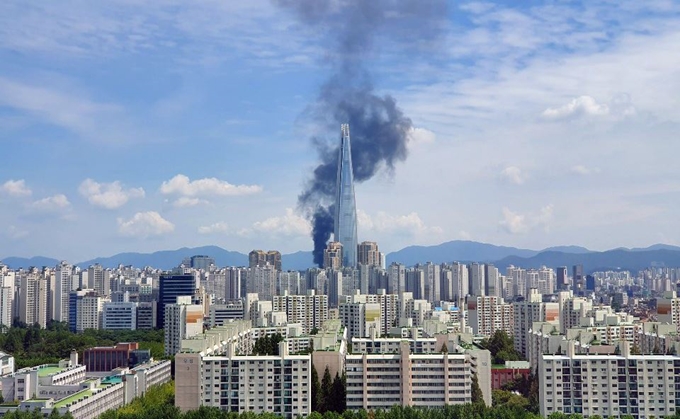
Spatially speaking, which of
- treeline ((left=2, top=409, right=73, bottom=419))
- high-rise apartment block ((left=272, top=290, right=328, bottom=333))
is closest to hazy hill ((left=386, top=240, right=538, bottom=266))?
high-rise apartment block ((left=272, top=290, right=328, bottom=333))

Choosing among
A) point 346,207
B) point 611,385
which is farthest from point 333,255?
point 611,385

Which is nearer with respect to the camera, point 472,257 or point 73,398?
point 73,398

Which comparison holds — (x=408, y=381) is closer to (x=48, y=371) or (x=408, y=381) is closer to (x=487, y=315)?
(x=48, y=371)

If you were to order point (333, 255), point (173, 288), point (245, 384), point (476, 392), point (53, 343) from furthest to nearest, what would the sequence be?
point (333, 255) < point (173, 288) < point (53, 343) < point (476, 392) < point (245, 384)

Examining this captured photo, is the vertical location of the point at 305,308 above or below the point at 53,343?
above

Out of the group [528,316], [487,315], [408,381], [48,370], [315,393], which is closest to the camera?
[408,381]

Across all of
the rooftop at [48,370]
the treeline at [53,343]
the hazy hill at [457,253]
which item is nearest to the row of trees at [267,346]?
the rooftop at [48,370]

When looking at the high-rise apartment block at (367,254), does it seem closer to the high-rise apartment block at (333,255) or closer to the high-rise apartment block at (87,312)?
the high-rise apartment block at (333,255)

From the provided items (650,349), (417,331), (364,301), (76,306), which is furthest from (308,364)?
(76,306)
